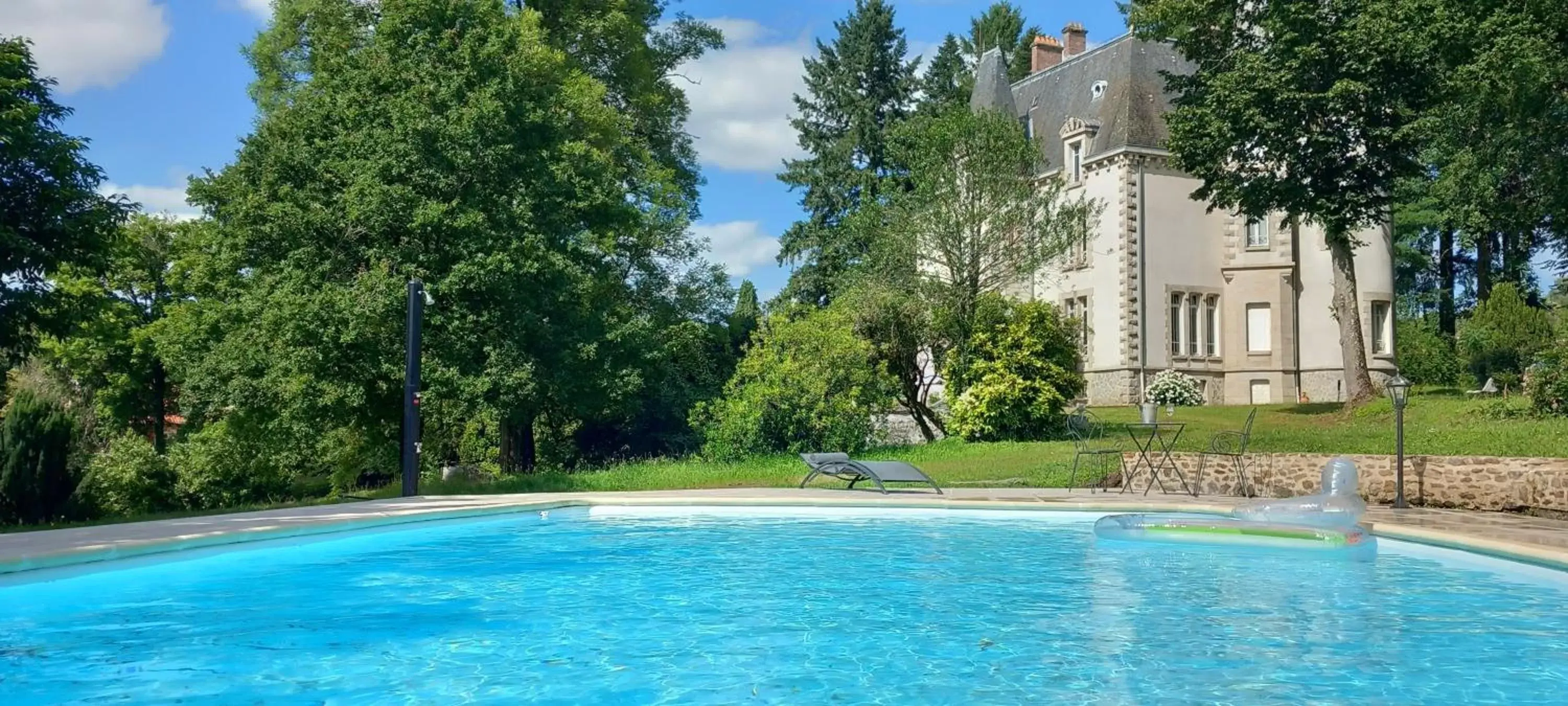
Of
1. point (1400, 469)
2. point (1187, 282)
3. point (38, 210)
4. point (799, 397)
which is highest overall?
point (1187, 282)

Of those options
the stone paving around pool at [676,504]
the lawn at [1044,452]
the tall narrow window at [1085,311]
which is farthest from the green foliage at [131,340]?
the tall narrow window at [1085,311]

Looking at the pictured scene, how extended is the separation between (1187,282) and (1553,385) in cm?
1754

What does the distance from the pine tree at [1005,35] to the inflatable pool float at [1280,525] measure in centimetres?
4155

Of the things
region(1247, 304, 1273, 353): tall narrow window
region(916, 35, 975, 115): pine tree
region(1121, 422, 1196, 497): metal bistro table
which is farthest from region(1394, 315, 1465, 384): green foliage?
region(1121, 422, 1196, 497): metal bistro table

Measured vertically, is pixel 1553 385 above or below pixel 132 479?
above

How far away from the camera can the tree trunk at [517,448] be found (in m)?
25.2

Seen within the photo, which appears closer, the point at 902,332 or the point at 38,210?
the point at 38,210

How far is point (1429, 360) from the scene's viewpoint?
36125 mm

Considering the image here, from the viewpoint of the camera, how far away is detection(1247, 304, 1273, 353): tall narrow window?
115 feet

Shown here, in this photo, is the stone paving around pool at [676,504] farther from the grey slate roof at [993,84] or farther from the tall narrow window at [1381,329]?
the grey slate roof at [993,84]

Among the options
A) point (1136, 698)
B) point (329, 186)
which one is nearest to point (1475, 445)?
point (1136, 698)

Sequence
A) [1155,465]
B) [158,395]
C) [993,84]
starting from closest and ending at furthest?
[1155,465] → [158,395] → [993,84]

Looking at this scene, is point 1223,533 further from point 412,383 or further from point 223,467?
point 223,467

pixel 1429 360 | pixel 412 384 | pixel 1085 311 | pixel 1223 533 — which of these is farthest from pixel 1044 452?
pixel 1429 360
